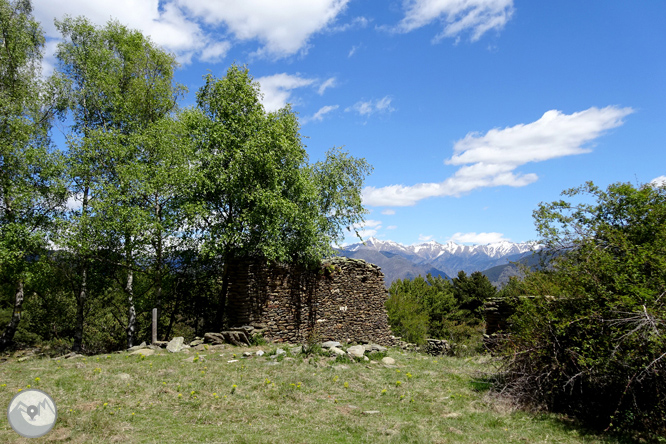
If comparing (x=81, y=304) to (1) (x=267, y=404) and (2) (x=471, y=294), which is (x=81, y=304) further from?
(2) (x=471, y=294)

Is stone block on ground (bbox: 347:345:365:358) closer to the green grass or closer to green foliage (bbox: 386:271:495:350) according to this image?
the green grass

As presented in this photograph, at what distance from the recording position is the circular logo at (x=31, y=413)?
82.9 inches

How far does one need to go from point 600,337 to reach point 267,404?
20.0 feet

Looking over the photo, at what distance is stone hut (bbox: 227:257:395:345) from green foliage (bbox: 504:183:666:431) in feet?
27.7

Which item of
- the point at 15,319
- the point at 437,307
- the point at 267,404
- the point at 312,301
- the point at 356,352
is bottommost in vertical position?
the point at 437,307

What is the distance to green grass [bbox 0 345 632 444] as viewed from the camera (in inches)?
243

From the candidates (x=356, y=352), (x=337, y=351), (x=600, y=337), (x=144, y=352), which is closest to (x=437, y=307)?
(x=356, y=352)

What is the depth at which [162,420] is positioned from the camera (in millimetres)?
6609

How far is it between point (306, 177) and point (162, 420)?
1272 cm

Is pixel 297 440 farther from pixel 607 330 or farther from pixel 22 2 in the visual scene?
pixel 22 2

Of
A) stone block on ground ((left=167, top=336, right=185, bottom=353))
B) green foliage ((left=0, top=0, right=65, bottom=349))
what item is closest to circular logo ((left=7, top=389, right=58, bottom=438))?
stone block on ground ((left=167, top=336, right=185, bottom=353))

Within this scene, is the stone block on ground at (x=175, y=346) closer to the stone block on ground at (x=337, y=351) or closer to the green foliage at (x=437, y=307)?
the stone block on ground at (x=337, y=351)

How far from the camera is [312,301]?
16.3m

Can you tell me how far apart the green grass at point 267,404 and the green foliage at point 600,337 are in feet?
2.32
